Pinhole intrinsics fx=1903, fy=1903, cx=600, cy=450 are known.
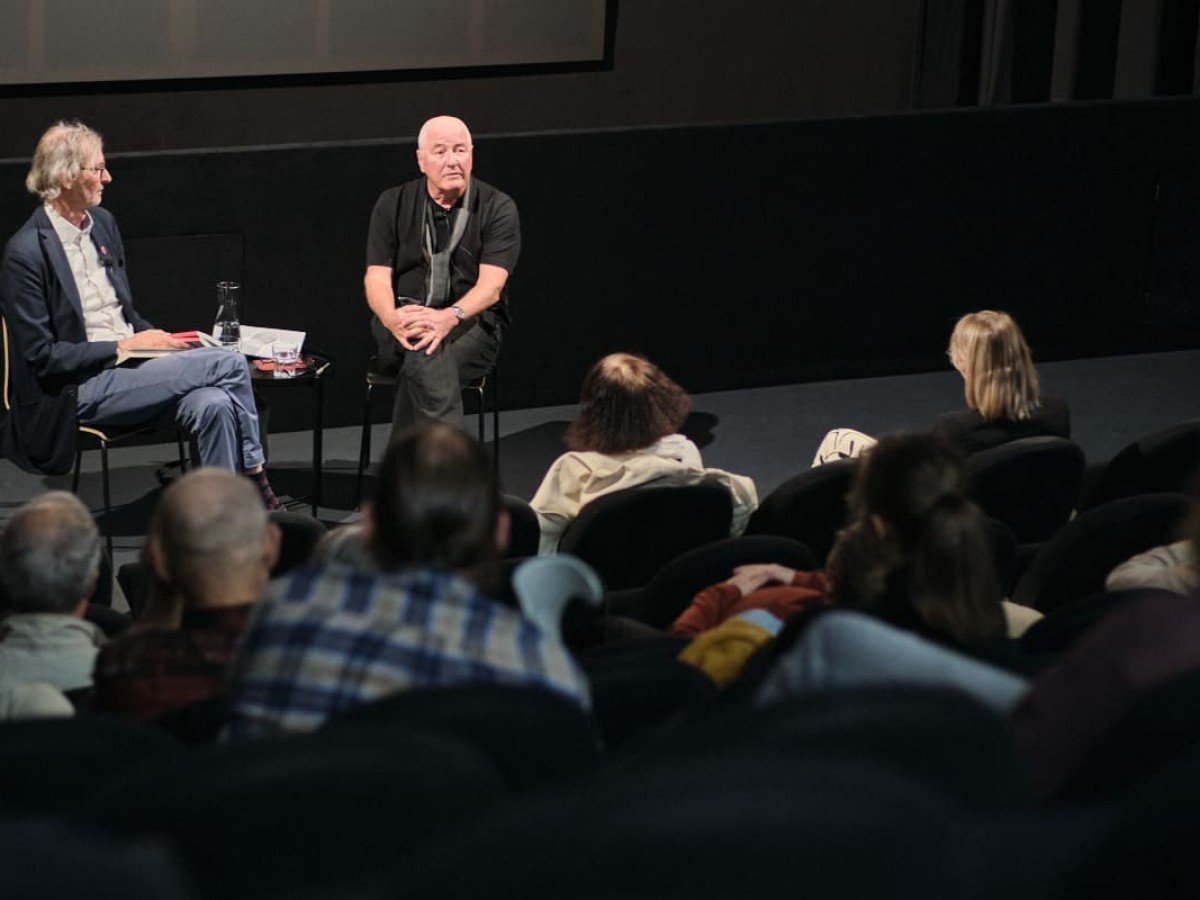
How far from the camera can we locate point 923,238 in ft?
23.4

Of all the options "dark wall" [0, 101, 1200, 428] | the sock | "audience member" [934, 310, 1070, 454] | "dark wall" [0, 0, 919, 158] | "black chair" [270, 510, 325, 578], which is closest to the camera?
"black chair" [270, 510, 325, 578]

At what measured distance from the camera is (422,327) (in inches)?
217

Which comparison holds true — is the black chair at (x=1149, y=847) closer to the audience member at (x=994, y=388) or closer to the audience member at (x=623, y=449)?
the audience member at (x=623, y=449)

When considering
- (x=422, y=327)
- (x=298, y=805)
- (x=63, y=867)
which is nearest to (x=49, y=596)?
(x=298, y=805)

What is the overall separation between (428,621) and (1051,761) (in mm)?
682

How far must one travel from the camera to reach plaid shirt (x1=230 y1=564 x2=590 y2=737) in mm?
2047

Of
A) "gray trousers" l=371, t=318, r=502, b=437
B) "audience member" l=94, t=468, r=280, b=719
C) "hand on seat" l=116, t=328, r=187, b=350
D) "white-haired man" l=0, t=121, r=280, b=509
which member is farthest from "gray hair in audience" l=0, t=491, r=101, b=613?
"gray trousers" l=371, t=318, r=502, b=437

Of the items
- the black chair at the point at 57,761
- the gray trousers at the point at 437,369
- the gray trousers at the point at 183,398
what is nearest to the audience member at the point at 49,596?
Answer: the black chair at the point at 57,761

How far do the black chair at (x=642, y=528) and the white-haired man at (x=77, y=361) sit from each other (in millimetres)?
1450

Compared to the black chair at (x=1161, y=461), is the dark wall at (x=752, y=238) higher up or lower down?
higher up

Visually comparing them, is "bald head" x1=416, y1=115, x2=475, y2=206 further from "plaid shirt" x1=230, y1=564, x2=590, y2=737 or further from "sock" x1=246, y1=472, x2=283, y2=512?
"plaid shirt" x1=230, y1=564, x2=590, y2=737

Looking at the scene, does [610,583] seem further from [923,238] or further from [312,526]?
[923,238]

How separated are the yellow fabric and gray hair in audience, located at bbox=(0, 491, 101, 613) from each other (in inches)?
35.6

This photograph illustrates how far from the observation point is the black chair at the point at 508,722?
181 centimetres
